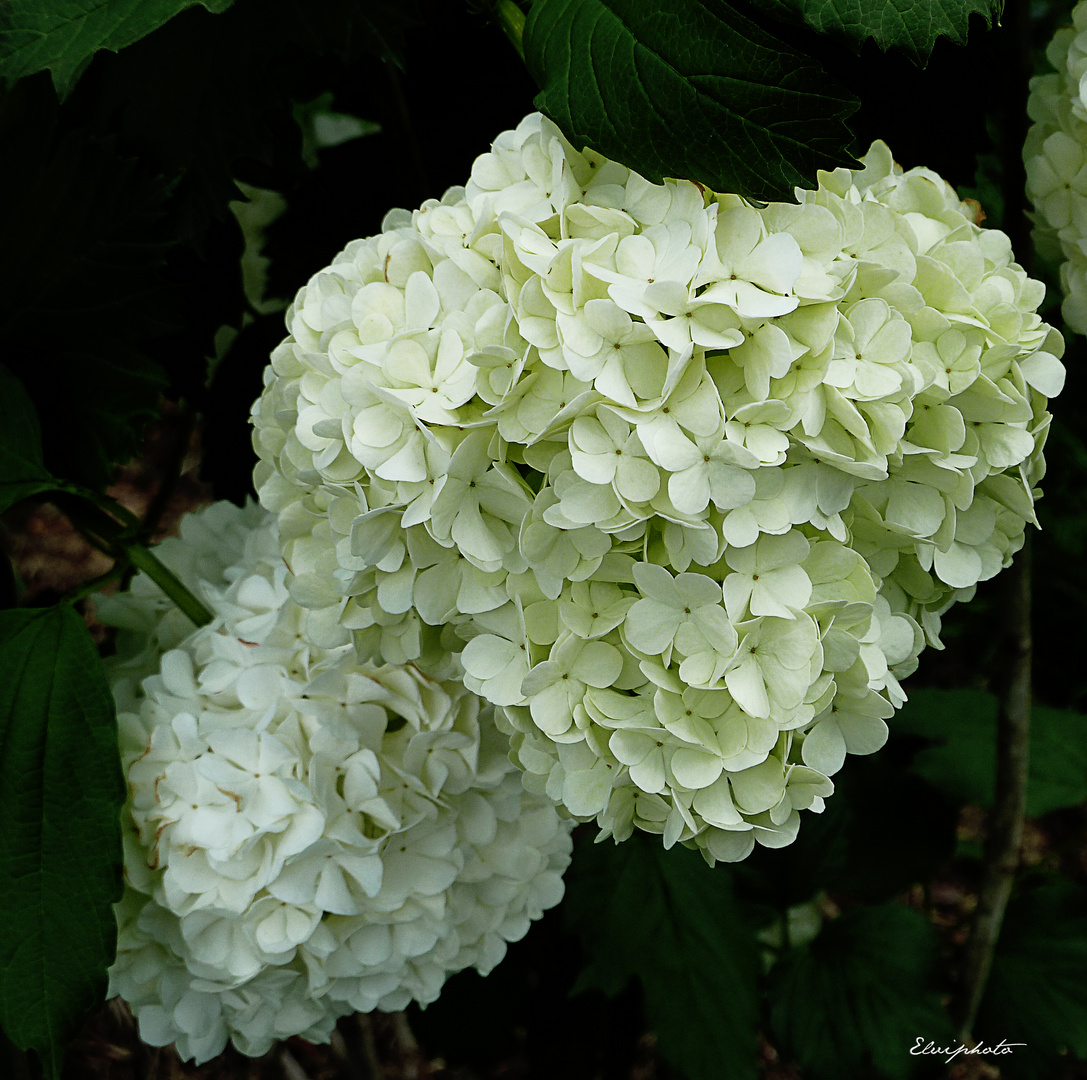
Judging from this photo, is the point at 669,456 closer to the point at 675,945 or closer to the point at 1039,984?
the point at 675,945

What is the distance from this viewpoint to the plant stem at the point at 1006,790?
3.30 feet

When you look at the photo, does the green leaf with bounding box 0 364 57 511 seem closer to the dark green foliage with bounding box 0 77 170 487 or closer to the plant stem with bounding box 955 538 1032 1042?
the dark green foliage with bounding box 0 77 170 487

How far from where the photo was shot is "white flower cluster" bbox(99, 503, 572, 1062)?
2.15 feet

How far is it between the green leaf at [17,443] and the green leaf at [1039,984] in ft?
3.61

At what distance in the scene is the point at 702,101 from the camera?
50 cm

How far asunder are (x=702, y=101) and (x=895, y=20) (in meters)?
0.10

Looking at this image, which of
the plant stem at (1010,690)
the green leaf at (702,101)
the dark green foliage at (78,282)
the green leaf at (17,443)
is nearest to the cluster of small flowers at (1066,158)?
the plant stem at (1010,690)

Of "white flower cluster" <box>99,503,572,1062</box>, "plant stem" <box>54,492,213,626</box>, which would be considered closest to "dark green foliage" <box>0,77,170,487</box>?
"plant stem" <box>54,492,213,626</box>

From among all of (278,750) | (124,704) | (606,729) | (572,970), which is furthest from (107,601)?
(572,970)

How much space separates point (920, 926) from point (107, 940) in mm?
882

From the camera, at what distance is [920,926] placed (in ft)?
3.87

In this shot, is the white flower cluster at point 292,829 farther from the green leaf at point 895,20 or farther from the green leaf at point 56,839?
the green leaf at point 895,20

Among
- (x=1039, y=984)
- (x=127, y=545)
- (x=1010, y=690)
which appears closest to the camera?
(x=127, y=545)
